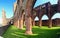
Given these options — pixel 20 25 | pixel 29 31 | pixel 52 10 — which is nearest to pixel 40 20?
pixel 52 10

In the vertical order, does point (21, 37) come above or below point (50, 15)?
below

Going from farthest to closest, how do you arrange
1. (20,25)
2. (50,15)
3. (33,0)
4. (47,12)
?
1. (47,12)
2. (50,15)
3. (20,25)
4. (33,0)

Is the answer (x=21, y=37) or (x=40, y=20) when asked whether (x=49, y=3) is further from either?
(x=21, y=37)

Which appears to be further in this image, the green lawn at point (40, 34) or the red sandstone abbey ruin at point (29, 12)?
the red sandstone abbey ruin at point (29, 12)

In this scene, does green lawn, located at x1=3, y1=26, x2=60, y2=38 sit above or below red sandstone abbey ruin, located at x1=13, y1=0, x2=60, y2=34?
below

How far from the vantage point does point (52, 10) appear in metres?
20.4

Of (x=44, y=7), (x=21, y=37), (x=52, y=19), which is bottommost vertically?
(x=21, y=37)

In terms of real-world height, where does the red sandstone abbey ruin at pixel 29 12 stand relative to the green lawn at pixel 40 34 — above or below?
above

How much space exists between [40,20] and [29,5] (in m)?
12.2

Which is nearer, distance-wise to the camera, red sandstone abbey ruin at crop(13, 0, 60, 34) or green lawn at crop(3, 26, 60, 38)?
green lawn at crop(3, 26, 60, 38)

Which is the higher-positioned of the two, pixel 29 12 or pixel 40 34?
pixel 29 12

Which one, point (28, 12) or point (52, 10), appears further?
point (52, 10)

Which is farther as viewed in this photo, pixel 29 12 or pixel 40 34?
pixel 29 12

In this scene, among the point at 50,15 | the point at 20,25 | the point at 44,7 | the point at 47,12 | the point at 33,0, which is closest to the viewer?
the point at 33,0
